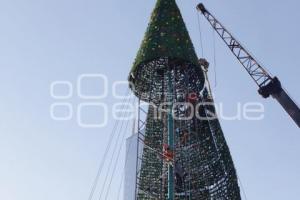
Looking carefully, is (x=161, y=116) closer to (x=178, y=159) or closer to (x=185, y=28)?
(x=178, y=159)

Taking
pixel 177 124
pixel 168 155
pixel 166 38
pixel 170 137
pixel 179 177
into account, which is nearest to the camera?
pixel 168 155

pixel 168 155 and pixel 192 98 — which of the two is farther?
pixel 192 98

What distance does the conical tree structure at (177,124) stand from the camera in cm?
2031

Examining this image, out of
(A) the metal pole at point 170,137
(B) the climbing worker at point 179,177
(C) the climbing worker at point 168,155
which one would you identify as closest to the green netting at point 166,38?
(A) the metal pole at point 170,137

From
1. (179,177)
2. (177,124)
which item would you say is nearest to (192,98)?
(177,124)

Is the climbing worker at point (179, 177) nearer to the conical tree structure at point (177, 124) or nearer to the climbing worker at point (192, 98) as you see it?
the conical tree structure at point (177, 124)

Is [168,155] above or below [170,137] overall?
below

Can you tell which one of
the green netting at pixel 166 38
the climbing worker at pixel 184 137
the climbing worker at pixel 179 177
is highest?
the green netting at pixel 166 38

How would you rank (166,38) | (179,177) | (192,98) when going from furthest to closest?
(166,38) < (192,98) < (179,177)

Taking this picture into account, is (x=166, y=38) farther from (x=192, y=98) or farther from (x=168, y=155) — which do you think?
(x=168, y=155)

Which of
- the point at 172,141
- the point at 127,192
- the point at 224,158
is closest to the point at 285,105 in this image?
the point at 224,158

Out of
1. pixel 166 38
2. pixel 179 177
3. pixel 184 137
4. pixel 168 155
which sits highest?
pixel 166 38

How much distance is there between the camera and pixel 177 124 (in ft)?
73.4

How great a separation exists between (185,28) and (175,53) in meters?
2.96
